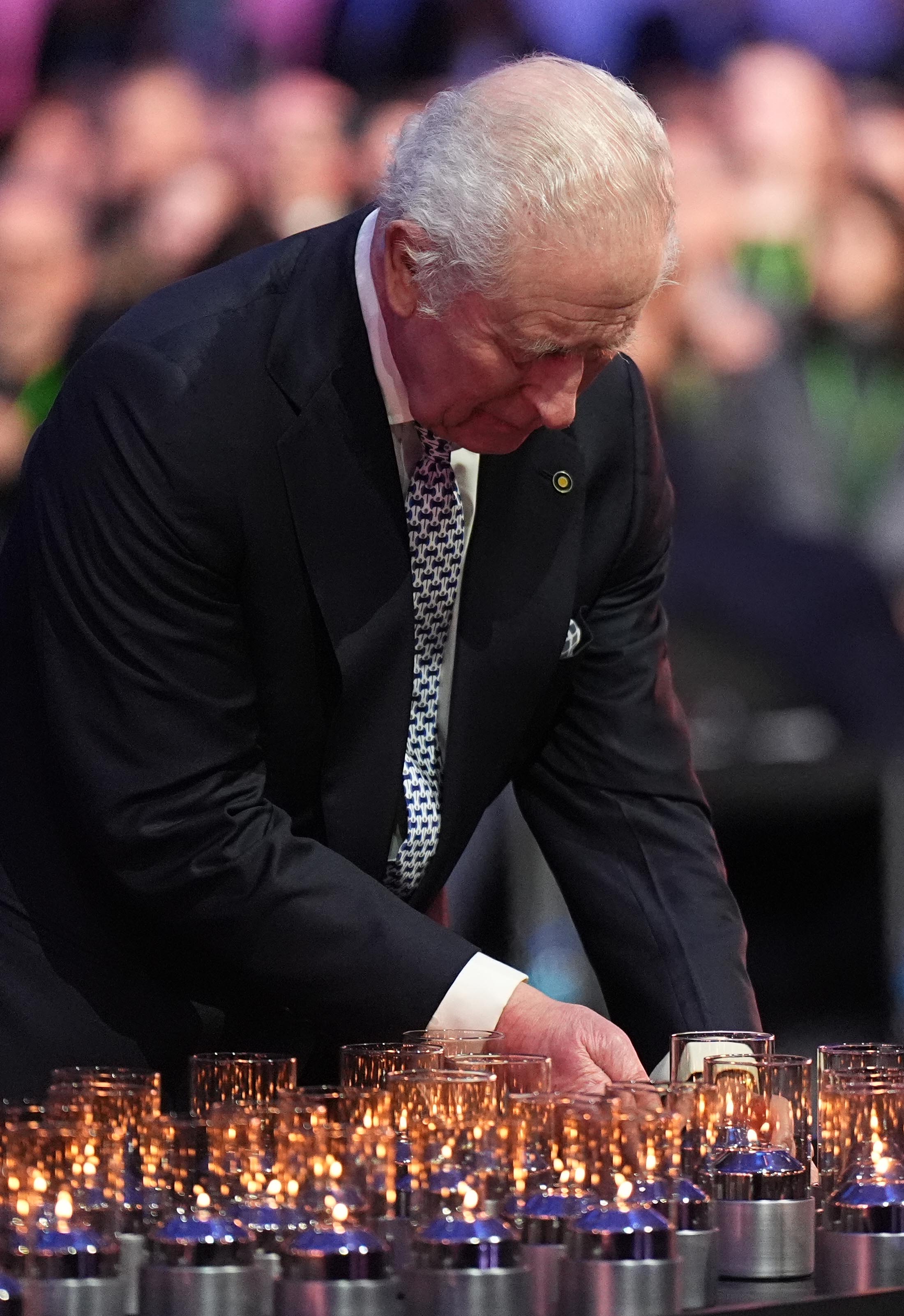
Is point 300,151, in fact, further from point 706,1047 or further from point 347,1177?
point 347,1177

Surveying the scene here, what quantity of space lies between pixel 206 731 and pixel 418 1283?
2.72 feet

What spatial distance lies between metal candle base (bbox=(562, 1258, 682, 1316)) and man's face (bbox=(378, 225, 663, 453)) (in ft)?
2.97

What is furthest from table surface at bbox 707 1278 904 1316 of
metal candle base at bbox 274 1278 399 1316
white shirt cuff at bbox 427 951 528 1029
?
white shirt cuff at bbox 427 951 528 1029

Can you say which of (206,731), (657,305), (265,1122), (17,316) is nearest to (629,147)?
(206,731)

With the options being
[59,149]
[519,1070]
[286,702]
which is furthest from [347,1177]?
[59,149]

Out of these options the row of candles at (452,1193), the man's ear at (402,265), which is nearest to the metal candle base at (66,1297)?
the row of candles at (452,1193)

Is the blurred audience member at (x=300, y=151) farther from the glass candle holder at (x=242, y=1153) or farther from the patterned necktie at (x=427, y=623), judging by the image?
the glass candle holder at (x=242, y=1153)

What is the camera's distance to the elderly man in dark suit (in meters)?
1.98

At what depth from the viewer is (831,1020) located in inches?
195

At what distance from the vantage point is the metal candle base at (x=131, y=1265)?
1309 mm

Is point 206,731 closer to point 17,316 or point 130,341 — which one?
point 130,341

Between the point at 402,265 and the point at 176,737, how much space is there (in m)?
0.50

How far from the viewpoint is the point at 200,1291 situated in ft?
4.25

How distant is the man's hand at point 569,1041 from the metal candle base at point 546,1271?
0.49m
